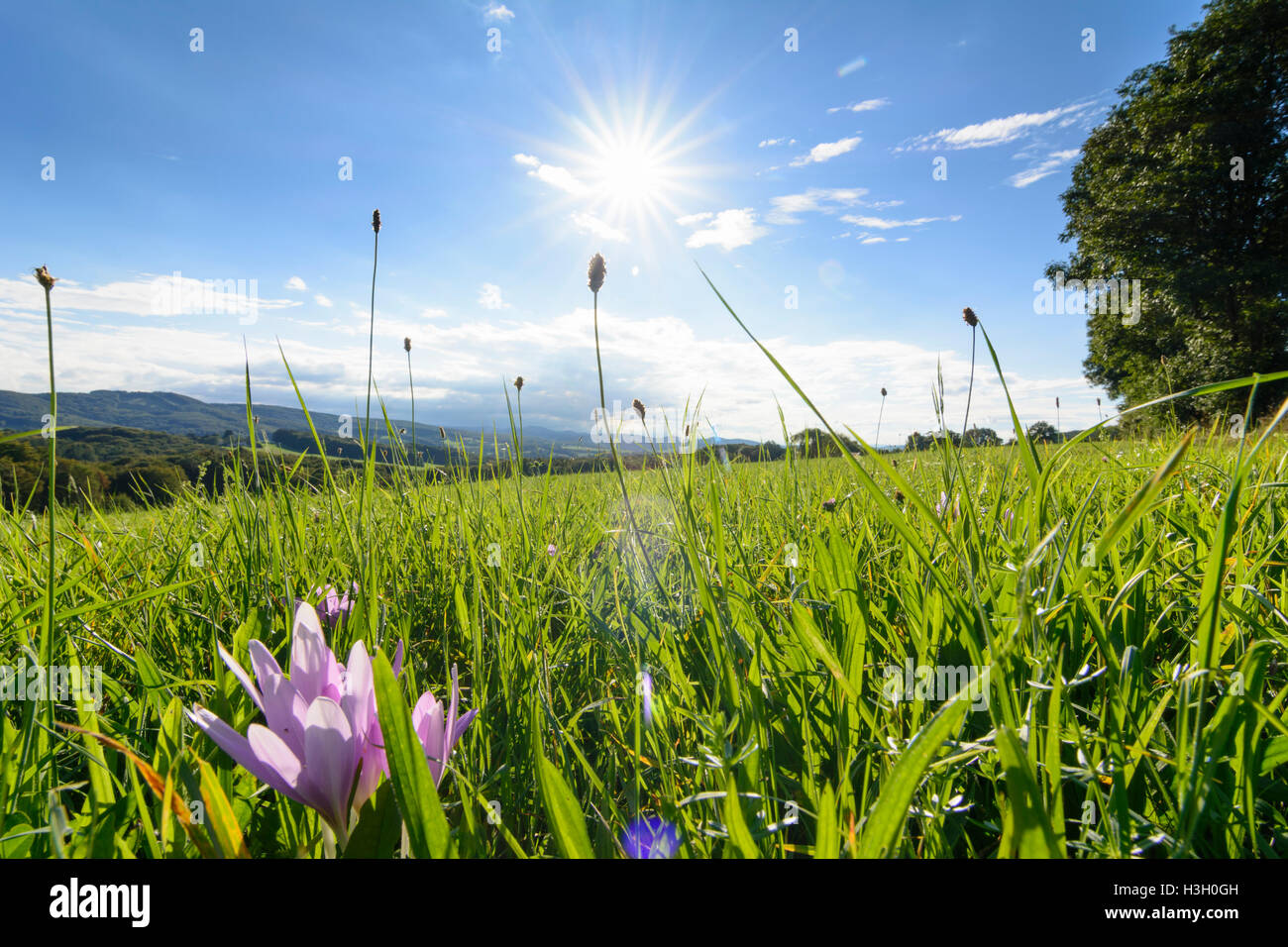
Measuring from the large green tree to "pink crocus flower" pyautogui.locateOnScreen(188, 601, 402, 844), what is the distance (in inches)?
851

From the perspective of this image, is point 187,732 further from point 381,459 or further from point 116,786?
point 381,459

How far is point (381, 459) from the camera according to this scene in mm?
2518

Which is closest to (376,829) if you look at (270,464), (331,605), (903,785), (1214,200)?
(903,785)

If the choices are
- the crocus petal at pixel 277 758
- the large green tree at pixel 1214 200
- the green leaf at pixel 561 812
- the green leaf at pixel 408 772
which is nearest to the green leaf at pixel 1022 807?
the green leaf at pixel 561 812

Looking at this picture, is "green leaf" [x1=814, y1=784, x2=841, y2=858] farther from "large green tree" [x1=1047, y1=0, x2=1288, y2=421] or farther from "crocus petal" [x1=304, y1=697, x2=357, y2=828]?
"large green tree" [x1=1047, y1=0, x2=1288, y2=421]

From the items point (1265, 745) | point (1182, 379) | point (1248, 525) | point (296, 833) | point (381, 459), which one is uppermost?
point (1182, 379)

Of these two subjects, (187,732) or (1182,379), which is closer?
(187,732)

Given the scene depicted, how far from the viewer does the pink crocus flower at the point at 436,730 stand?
0.61 meters

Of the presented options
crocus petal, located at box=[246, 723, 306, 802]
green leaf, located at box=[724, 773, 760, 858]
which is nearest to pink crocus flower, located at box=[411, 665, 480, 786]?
crocus petal, located at box=[246, 723, 306, 802]

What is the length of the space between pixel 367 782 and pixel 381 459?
7.04 feet
